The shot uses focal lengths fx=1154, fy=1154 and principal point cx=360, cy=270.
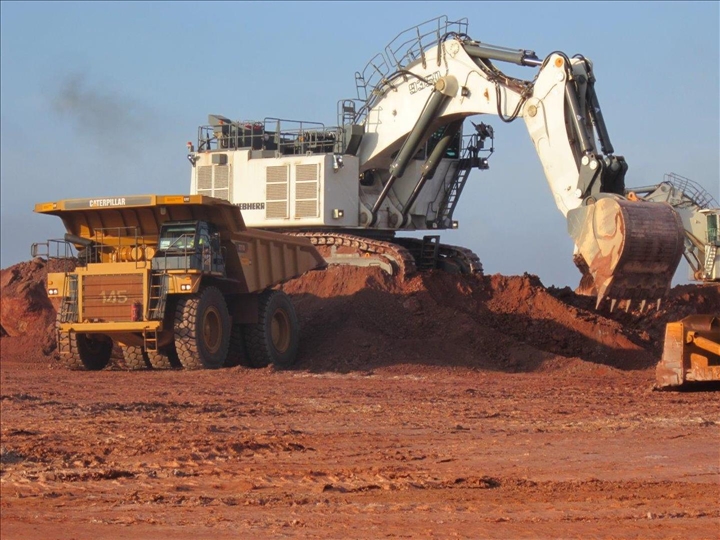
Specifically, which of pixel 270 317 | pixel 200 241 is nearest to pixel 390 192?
pixel 270 317

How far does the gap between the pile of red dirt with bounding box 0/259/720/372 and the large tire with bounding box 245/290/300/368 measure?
0.40 m

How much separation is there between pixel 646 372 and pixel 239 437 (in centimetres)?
1140

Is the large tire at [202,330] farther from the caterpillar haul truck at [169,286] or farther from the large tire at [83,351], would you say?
the large tire at [83,351]

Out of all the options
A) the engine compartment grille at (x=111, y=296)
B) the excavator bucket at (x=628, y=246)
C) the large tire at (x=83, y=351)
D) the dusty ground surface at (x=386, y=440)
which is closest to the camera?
the dusty ground surface at (x=386, y=440)

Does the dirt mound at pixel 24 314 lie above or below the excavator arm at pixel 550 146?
below

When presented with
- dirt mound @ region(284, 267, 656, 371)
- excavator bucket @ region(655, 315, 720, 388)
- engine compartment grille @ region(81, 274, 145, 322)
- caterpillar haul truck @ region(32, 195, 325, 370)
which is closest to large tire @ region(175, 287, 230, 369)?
caterpillar haul truck @ region(32, 195, 325, 370)

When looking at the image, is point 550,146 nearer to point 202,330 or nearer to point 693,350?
A: point 693,350

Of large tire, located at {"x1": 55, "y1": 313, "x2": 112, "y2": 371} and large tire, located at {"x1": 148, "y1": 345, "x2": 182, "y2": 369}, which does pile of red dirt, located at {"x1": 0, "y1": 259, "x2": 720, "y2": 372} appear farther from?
large tire, located at {"x1": 55, "y1": 313, "x2": 112, "y2": 371}

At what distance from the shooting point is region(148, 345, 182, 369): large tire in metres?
20.7

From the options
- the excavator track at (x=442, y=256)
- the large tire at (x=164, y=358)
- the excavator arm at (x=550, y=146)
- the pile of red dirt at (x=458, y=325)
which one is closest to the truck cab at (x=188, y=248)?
the large tire at (x=164, y=358)

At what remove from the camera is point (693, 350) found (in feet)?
49.7

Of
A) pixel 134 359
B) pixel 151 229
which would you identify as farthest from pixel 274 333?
pixel 151 229

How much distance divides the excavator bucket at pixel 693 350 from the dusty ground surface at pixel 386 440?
317 mm

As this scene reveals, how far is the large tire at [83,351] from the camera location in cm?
2045
